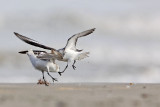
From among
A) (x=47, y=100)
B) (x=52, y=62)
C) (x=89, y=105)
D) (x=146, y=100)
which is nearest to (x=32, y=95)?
(x=47, y=100)

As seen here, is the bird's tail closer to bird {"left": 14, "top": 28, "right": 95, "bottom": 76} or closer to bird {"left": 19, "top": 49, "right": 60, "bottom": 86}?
bird {"left": 14, "top": 28, "right": 95, "bottom": 76}

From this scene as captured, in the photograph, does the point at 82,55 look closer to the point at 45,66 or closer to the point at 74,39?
the point at 74,39

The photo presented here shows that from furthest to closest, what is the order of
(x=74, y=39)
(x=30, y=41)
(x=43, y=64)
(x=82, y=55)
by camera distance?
(x=82, y=55) → (x=30, y=41) → (x=74, y=39) → (x=43, y=64)

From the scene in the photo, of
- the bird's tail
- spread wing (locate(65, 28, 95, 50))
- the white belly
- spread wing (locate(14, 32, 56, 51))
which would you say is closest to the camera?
the white belly

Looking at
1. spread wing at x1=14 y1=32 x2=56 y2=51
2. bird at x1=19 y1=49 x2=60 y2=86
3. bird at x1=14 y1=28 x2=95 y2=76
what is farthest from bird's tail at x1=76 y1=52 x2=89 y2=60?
spread wing at x1=14 y1=32 x2=56 y2=51

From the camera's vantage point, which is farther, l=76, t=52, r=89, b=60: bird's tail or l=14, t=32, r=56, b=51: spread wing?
l=76, t=52, r=89, b=60: bird's tail

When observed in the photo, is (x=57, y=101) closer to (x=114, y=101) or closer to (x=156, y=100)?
(x=114, y=101)

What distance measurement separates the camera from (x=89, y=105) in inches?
497

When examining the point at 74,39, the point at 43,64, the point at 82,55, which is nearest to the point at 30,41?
the point at 43,64

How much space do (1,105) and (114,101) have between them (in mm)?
3169

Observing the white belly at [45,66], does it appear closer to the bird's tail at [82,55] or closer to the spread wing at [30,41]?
the spread wing at [30,41]

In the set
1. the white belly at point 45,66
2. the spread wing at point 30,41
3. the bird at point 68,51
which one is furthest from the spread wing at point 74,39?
the white belly at point 45,66

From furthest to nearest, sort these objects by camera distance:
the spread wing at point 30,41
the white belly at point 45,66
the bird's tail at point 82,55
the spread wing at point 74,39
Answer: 1. the bird's tail at point 82,55
2. the spread wing at point 30,41
3. the spread wing at point 74,39
4. the white belly at point 45,66

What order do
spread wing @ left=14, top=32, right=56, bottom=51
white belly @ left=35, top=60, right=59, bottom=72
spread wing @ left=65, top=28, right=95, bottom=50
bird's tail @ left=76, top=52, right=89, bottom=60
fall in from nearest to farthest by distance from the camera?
white belly @ left=35, top=60, right=59, bottom=72, spread wing @ left=65, top=28, right=95, bottom=50, spread wing @ left=14, top=32, right=56, bottom=51, bird's tail @ left=76, top=52, right=89, bottom=60
